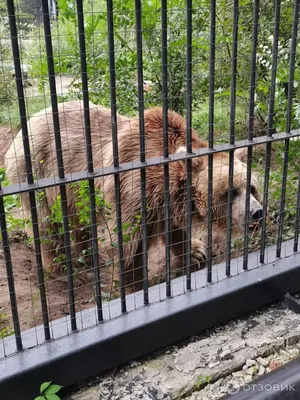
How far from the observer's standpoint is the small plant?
248cm

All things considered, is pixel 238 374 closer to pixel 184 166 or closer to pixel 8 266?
pixel 8 266

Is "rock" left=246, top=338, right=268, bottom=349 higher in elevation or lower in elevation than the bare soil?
higher

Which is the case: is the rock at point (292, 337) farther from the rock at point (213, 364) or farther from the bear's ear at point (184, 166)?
the bear's ear at point (184, 166)

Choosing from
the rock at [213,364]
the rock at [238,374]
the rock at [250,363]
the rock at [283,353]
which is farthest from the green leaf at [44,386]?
the rock at [283,353]

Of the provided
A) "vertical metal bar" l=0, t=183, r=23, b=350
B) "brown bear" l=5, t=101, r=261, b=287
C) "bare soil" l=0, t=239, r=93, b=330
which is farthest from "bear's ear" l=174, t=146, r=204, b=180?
"vertical metal bar" l=0, t=183, r=23, b=350

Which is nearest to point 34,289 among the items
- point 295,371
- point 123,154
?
point 123,154

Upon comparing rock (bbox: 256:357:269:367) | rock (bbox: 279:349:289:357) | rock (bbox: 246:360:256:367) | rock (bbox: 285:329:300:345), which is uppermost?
rock (bbox: 285:329:300:345)

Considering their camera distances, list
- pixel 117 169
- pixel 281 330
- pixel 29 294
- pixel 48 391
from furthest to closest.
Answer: pixel 29 294 → pixel 281 330 → pixel 117 169 → pixel 48 391

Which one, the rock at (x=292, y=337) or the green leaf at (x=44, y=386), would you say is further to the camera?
the rock at (x=292, y=337)

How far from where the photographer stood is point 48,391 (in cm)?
250

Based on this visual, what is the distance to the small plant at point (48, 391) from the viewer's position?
8.14 feet

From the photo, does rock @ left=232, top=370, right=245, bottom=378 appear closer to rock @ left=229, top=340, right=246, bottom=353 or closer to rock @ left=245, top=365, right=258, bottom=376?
rock @ left=245, top=365, right=258, bottom=376

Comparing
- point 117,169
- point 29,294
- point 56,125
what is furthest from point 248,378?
point 29,294

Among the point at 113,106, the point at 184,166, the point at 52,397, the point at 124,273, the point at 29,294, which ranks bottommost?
the point at 29,294
